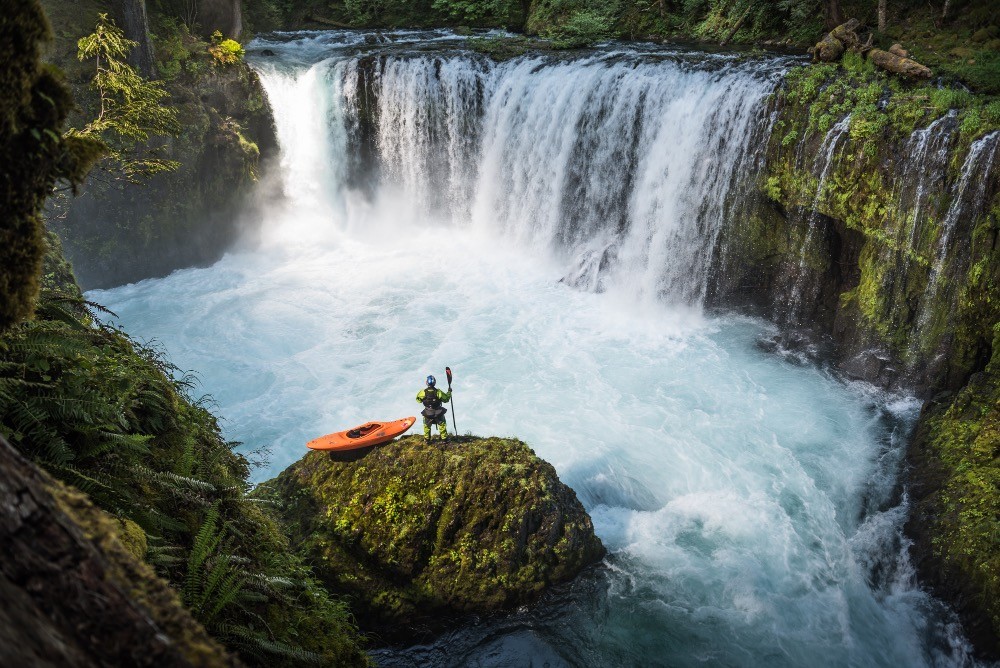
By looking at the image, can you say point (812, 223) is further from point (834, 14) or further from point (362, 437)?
point (362, 437)

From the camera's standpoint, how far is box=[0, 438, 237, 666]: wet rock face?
163 centimetres

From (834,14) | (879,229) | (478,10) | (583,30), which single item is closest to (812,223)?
(879,229)

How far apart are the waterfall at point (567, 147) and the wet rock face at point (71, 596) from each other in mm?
12534

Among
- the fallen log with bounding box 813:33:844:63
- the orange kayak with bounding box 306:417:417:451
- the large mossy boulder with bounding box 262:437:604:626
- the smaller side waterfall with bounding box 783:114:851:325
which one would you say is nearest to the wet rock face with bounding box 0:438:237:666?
the large mossy boulder with bounding box 262:437:604:626

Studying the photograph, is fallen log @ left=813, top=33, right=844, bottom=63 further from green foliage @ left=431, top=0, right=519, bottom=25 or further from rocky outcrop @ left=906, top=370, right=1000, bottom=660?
green foliage @ left=431, top=0, right=519, bottom=25

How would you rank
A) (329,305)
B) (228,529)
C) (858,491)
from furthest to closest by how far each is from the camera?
(329,305) → (858,491) → (228,529)

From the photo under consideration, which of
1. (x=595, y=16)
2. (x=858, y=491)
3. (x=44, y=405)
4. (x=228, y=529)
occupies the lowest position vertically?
(x=858, y=491)

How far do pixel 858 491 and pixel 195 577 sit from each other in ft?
28.9

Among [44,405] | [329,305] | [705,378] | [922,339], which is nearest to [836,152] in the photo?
[922,339]

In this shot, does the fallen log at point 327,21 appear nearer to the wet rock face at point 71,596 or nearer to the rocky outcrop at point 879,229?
the rocky outcrop at point 879,229

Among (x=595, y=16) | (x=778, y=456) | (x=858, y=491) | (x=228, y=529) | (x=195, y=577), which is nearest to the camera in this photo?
(x=195, y=577)

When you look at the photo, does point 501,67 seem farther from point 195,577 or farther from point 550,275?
point 195,577

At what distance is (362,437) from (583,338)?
6.51 meters

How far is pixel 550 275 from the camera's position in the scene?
15453mm
